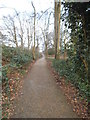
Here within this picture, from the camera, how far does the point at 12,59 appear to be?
286 inches

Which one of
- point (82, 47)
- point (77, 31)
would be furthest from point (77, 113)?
point (77, 31)

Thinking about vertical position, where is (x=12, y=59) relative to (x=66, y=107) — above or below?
above

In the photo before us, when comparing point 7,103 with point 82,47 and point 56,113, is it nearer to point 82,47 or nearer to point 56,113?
point 56,113

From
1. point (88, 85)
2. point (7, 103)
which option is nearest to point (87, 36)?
point (88, 85)

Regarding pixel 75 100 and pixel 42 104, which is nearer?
pixel 42 104

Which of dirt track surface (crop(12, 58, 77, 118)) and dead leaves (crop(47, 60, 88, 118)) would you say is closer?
dirt track surface (crop(12, 58, 77, 118))

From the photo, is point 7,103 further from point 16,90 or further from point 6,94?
point 16,90

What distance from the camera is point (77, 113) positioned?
3.23 metres

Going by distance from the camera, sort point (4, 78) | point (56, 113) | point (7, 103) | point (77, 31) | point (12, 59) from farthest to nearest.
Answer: point (12, 59), point (4, 78), point (77, 31), point (7, 103), point (56, 113)

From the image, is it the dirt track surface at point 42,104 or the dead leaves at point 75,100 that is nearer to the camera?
the dirt track surface at point 42,104

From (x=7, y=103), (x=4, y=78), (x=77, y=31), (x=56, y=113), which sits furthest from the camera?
(x=4, y=78)

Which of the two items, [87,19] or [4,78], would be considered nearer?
[87,19]

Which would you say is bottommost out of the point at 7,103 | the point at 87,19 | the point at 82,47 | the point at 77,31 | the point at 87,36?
the point at 7,103

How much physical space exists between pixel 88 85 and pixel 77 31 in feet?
6.82
